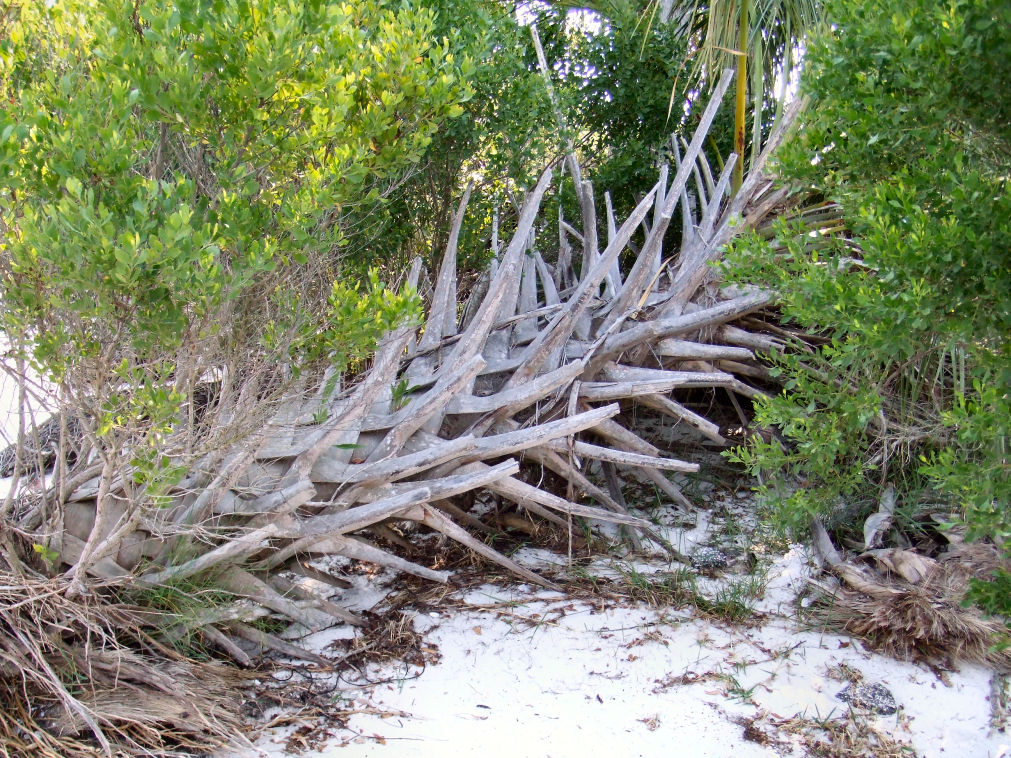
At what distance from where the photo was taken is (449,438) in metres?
3.84

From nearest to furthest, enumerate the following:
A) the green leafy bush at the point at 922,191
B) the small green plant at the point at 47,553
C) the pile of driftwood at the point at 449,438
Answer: the green leafy bush at the point at 922,191, the small green plant at the point at 47,553, the pile of driftwood at the point at 449,438

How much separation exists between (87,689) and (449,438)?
70.1 inches

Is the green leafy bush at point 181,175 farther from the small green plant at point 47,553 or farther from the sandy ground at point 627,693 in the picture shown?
the sandy ground at point 627,693

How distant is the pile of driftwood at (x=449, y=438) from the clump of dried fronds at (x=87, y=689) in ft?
0.56

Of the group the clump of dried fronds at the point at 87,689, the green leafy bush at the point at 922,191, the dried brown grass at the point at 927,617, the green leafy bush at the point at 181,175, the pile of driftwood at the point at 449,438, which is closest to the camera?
the green leafy bush at the point at 922,191

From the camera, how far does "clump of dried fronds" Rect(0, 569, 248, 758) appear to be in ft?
8.08

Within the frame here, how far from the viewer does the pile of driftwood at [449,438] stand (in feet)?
9.52

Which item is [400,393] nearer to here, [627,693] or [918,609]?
[627,693]

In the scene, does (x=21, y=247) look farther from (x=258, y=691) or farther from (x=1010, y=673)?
(x=1010, y=673)

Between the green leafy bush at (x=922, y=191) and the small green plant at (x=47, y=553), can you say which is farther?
the small green plant at (x=47, y=553)

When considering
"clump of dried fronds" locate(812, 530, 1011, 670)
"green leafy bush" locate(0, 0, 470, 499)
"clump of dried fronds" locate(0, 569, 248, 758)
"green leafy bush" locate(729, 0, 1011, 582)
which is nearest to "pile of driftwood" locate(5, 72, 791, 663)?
"clump of dried fronds" locate(0, 569, 248, 758)

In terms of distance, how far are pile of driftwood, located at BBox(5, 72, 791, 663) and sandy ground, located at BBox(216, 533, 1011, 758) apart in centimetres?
31

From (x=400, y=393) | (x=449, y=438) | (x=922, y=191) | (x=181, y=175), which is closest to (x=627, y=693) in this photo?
(x=449, y=438)

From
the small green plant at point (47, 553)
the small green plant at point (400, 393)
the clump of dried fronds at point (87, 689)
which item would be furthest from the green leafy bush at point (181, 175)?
the small green plant at point (400, 393)
